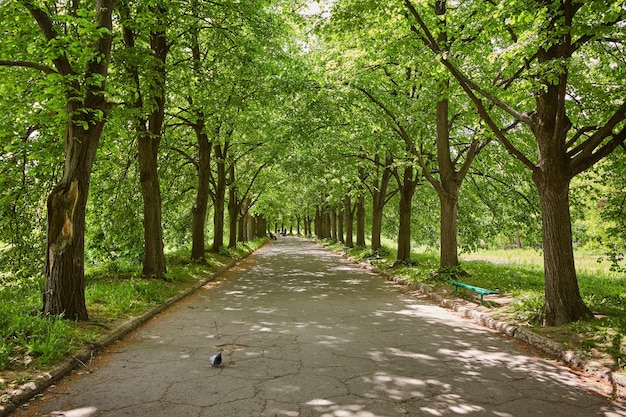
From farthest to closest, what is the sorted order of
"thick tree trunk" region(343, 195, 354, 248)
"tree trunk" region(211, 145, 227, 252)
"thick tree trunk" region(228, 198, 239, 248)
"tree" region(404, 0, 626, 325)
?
"thick tree trunk" region(343, 195, 354, 248) → "thick tree trunk" region(228, 198, 239, 248) → "tree trunk" region(211, 145, 227, 252) → "tree" region(404, 0, 626, 325)

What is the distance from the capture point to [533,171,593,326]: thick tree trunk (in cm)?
704

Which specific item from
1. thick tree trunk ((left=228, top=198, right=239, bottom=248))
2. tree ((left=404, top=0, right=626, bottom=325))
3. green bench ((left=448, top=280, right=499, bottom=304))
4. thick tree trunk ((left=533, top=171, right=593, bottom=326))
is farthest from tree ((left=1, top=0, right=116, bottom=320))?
thick tree trunk ((left=228, top=198, right=239, bottom=248))

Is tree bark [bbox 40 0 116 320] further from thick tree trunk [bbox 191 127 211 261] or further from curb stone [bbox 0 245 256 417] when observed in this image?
thick tree trunk [bbox 191 127 211 261]

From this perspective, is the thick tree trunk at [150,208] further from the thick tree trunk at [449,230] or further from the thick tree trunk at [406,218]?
the thick tree trunk at [406,218]

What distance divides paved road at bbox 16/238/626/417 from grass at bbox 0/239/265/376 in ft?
1.79

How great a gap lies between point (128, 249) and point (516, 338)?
12.3m

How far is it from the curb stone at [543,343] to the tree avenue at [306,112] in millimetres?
672

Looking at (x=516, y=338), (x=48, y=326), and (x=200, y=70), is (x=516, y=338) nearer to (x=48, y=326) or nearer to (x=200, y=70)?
(x=48, y=326)

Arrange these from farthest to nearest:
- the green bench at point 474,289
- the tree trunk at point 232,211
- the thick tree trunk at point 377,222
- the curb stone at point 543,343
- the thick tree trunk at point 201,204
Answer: the tree trunk at point 232,211 < the thick tree trunk at point 377,222 < the thick tree trunk at point 201,204 < the green bench at point 474,289 < the curb stone at point 543,343

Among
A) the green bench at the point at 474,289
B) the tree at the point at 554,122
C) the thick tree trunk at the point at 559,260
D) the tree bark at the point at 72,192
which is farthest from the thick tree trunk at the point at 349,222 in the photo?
the tree bark at the point at 72,192

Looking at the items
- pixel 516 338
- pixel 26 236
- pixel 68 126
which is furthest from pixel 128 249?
pixel 516 338

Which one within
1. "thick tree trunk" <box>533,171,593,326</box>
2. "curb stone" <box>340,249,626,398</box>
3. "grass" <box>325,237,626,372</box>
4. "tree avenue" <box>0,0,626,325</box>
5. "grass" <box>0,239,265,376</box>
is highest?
"tree avenue" <box>0,0,626,325</box>

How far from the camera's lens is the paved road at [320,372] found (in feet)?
13.5

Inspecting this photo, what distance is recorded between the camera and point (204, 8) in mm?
10891
